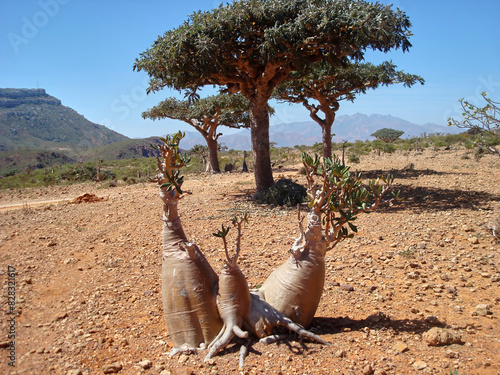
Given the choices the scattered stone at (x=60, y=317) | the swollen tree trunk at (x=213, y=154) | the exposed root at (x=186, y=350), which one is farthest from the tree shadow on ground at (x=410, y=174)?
the scattered stone at (x=60, y=317)

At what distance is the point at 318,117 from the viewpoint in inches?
593

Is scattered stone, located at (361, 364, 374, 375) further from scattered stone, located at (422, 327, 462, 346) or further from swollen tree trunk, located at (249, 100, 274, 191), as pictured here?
swollen tree trunk, located at (249, 100, 274, 191)

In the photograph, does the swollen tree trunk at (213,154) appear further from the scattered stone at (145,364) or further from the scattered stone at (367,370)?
the scattered stone at (367,370)

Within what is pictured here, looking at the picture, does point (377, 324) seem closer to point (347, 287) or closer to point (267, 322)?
point (347, 287)

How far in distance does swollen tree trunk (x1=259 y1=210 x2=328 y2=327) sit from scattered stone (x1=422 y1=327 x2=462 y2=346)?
87 centimetres

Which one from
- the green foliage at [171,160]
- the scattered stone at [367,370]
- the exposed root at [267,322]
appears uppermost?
the green foliage at [171,160]

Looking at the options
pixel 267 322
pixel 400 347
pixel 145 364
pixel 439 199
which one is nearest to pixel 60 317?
pixel 145 364

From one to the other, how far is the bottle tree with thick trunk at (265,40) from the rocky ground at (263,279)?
11.3ft

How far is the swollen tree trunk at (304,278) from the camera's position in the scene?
9.59ft

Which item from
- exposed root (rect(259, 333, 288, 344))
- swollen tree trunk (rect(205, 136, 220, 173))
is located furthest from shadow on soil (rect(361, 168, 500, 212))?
swollen tree trunk (rect(205, 136, 220, 173))

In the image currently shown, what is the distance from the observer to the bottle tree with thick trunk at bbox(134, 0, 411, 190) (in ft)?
25.6

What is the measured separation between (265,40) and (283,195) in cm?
365

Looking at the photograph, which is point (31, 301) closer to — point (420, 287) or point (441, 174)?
point (420, 287)

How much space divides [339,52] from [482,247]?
216 inches
